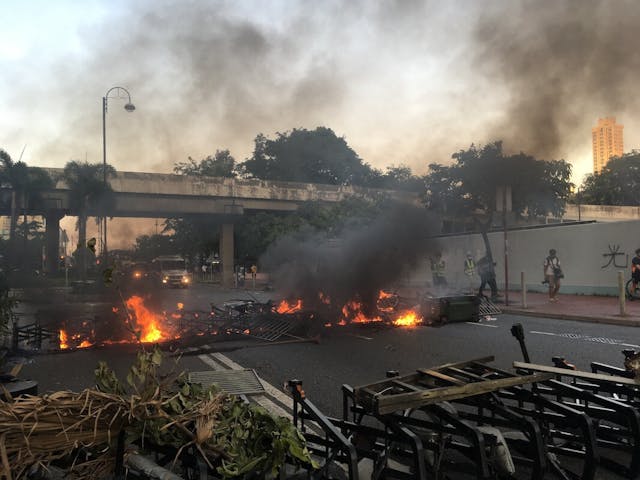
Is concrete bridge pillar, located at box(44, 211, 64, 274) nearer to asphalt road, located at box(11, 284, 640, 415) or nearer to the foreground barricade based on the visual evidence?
asphalt road, located at box(11, 284, 640, 415)

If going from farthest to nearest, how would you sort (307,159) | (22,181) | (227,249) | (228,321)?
(307,159) < (227,249) < (22,181) < (228,321)

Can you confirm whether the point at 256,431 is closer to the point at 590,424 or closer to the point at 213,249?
the point at 590,424

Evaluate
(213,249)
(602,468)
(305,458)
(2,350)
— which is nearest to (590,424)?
(602,468)

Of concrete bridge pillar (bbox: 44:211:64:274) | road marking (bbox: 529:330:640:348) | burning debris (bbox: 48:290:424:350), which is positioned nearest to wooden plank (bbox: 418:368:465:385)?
burning debris (bbox: 48:290:424:350)

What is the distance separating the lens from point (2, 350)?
7.63 meters

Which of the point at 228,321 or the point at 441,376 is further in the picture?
the point at 228,321

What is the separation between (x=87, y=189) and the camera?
2988 cm

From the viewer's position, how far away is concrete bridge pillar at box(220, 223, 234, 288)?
35.6 metres

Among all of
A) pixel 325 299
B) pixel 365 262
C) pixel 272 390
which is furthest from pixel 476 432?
pixel 365 262

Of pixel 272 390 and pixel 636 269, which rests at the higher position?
pixel 636 269

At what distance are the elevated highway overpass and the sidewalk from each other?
14.7m

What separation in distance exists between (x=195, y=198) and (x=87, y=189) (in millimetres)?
6484

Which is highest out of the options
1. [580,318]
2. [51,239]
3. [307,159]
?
[307,159]

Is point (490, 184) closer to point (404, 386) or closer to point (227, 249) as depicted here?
point (404, 386)
